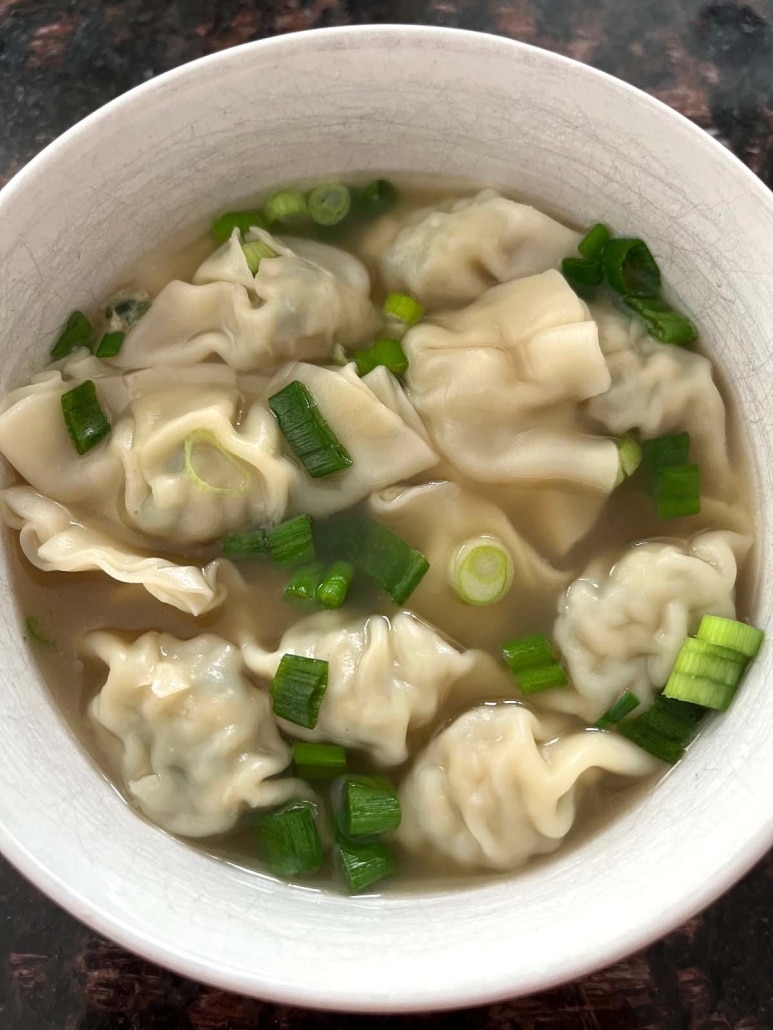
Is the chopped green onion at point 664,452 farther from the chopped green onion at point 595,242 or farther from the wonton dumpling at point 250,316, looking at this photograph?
the wonton dumpling at point 250,316

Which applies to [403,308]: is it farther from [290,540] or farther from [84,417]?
[84,417]

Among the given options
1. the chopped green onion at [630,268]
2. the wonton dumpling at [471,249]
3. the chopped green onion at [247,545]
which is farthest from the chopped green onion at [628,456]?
the chopped green onion at [247,545]

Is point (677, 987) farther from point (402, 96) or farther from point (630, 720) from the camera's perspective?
point (402, 96)

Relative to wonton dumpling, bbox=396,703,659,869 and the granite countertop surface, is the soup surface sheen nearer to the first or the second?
wonton dumpling, bbox=396,703,659,869

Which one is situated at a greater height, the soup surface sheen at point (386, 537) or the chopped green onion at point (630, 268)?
the chopped green onion at point (630, 268)

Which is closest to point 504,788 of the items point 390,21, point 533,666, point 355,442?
point 533,666

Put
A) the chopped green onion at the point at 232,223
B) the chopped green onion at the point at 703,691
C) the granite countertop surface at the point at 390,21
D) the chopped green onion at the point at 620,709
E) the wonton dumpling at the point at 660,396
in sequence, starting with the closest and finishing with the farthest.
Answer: the chopped green onion at the point at 703,691, the chopped green onion at the point at 620,709, the wonton dumpling at the point at 660,396, the chopped green onion at the point at 232,223, the granite countertop surface at the point at 390,21
